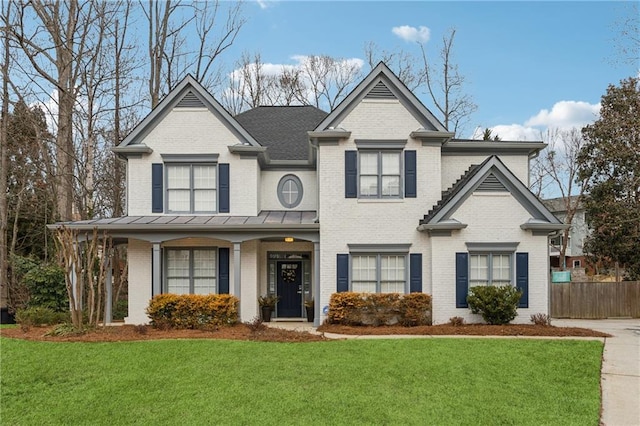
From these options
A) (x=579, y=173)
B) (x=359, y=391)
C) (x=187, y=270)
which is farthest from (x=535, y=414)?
(x=579, y=173)

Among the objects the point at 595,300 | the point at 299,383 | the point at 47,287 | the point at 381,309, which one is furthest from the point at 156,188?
the point at 595,300

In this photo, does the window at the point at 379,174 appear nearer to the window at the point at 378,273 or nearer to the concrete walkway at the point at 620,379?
the window at the point at 378,273

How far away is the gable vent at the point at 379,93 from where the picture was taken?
15766 mm

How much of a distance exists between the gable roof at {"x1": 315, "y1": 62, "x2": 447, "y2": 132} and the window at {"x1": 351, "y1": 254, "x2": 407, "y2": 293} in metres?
4.35

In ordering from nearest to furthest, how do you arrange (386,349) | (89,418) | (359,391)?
1. (89,418)
2. (359,391)
3. (386,349)

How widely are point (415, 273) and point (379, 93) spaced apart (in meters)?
5.90

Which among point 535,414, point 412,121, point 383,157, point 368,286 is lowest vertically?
point 535,414

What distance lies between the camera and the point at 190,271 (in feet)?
53.0

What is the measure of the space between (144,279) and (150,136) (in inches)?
187

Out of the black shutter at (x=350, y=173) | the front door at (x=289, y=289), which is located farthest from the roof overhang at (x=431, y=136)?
the front door at (x=289, y=289)

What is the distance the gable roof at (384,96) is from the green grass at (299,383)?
23.9 ft

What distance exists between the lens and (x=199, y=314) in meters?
14.2

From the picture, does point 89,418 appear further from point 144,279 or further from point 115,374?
point 144,279

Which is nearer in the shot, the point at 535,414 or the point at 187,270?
the point at 535,414
